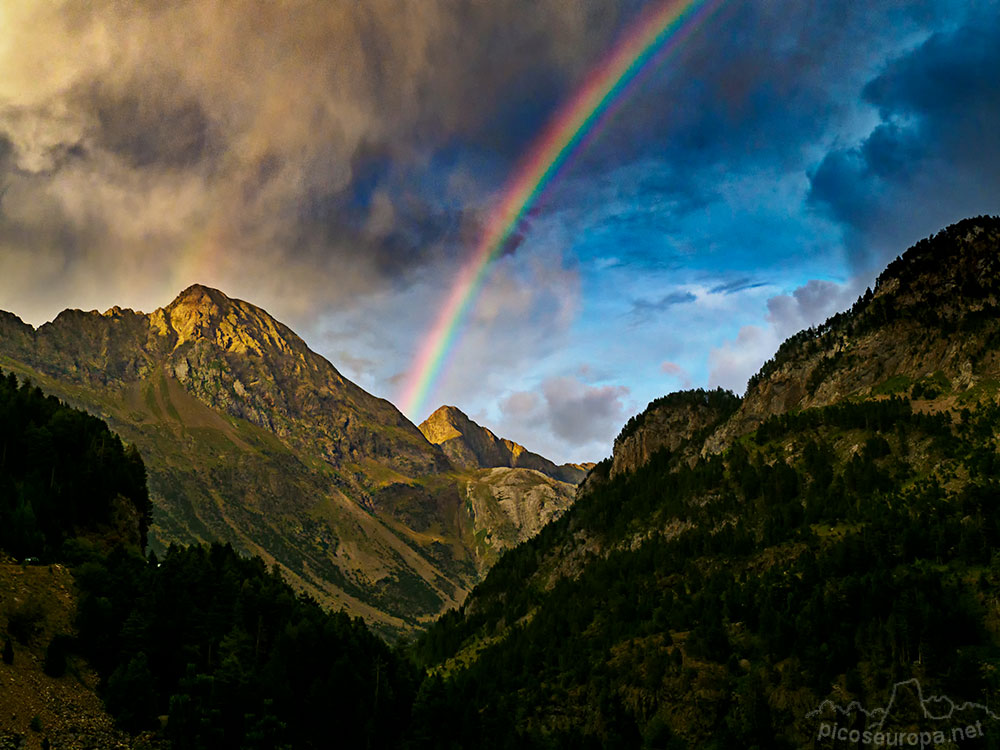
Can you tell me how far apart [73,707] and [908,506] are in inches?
6593

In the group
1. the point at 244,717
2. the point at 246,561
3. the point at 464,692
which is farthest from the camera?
the point at 464,692

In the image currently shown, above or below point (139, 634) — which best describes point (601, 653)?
above

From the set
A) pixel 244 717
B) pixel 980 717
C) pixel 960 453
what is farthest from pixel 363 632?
pixel 960 453

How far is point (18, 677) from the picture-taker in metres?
78.9

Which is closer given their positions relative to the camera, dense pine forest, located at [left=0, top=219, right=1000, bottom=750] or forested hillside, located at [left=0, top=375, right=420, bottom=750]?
forested hillside, located at [left=0, top=375, right=420, bottom=750]

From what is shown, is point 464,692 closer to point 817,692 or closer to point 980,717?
point 817,692

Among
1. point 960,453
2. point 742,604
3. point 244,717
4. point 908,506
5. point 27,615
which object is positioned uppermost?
point 960,453

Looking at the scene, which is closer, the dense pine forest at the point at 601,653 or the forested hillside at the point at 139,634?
the forested hillside at the point at 139,634

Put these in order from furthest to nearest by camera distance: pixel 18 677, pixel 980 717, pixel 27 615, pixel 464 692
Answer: pixel 464 692
pixel 980 717
pixel 27 615
pixel 18 677

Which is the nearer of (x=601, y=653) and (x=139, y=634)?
(x=139, y=634)

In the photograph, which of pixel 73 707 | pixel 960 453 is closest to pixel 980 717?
pixel 960 453

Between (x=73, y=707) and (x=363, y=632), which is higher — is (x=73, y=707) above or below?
below

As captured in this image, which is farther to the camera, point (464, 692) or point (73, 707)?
point (464, 692)

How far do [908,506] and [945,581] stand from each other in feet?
100
